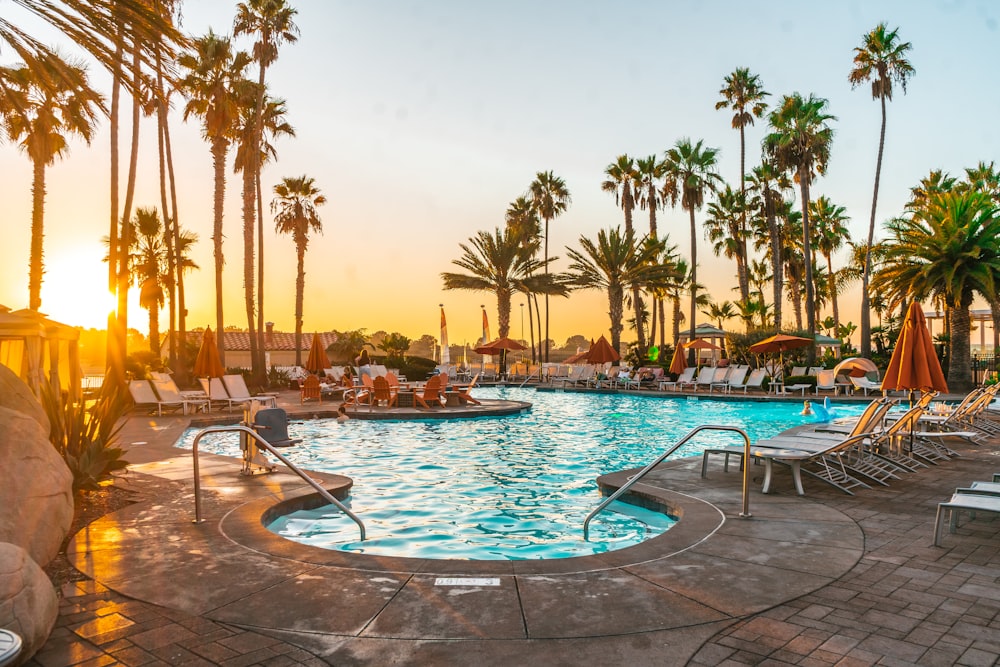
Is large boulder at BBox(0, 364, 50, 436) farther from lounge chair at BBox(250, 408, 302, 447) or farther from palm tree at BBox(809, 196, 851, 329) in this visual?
palm tree at BBox(809, 196, 851, 329)

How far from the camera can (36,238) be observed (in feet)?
85.6

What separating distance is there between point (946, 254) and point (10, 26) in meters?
27.0

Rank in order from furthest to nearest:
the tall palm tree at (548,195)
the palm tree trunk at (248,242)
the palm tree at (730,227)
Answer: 1. the tall palm tree at (548,195)
2. the palm tree at (730,227)
3. the palm tree trunk at (248,242)

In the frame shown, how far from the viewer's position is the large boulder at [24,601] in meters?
2.92

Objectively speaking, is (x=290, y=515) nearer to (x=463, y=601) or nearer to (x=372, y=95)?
(x=463, y=601)

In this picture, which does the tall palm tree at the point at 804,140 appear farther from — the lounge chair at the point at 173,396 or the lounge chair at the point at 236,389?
the lounge chair at the point at 173,396

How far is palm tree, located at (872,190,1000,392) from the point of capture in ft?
75.2

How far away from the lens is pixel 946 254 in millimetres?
23359

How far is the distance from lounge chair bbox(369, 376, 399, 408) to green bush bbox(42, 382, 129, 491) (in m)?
10.2

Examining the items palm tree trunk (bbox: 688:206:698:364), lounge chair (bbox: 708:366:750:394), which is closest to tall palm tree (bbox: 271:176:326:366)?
palm tree trunk (bbox: 688:206:698:364)

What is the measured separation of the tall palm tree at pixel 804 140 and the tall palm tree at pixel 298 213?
23.7 metres

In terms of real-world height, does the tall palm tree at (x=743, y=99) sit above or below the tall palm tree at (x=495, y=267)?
above

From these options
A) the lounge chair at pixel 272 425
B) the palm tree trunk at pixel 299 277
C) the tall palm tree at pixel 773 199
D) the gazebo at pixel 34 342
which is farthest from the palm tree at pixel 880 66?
the gazebo at pixel 34 342

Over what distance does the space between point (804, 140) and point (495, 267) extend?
1613 cm
